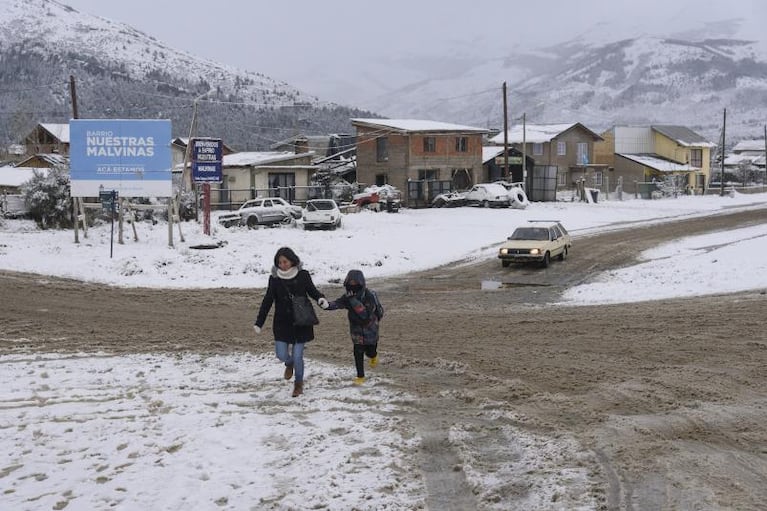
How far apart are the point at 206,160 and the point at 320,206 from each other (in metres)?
7.32

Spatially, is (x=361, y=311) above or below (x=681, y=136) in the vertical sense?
below

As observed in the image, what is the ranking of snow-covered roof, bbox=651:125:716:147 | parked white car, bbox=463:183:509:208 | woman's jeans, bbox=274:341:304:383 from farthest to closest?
snow-covered roof, bbox=651:125:716:147 → parked white car, bbox=463:183:509:208 → woman's jeans, bbox=274:341:304:383

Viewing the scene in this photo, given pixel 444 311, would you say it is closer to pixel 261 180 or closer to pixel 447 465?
pixel 447 465

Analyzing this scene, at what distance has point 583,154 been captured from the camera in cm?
7019

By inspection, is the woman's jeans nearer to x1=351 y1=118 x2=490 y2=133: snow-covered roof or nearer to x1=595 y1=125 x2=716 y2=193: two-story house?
x1=351 y1=118 x2=490 y2=133: snow-covered roof

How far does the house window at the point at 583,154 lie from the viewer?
69.8 m

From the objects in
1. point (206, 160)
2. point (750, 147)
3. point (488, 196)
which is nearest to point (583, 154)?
point (488, 196)

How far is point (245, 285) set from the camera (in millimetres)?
21031

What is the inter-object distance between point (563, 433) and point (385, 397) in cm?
219

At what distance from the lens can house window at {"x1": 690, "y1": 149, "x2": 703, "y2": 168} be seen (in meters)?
84.1

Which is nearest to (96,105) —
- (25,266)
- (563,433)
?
(25,266)

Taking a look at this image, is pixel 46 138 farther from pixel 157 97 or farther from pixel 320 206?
pixel 157 97

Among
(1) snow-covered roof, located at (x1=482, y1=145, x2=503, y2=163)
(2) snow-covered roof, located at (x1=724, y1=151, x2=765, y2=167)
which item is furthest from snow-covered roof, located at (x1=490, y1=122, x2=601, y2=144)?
(2) snow-covered roof, located at (x1=724, y1=151, x2=765, y2=167)

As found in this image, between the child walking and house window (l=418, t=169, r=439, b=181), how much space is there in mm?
47012
